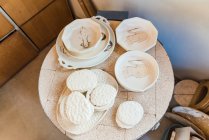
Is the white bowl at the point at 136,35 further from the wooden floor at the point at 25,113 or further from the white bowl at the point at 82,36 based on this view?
the wooden floor at the point at 25,113

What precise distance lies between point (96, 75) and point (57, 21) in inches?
35.2

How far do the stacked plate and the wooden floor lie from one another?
2.15 feet

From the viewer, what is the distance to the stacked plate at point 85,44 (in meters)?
0.97

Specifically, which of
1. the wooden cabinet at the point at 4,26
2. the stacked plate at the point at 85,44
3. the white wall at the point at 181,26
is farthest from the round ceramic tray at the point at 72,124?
the wooden cabinet at the point at 4,26

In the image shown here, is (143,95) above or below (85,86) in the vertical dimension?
below

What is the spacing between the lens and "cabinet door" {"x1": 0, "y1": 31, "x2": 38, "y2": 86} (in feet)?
4.75

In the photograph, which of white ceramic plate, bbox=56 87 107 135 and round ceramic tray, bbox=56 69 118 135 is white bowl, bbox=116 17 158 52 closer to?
round ceramic tray, bbox=56 69 118 135

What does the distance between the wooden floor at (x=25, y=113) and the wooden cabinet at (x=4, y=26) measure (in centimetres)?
37

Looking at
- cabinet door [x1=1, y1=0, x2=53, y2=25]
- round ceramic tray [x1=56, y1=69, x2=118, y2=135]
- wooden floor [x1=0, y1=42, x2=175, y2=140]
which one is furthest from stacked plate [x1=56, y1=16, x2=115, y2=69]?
wooden floor [x1=0, y1=42, x2=175, y2=140]

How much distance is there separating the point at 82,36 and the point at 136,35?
0.85 feet

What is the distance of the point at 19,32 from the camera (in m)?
1.46

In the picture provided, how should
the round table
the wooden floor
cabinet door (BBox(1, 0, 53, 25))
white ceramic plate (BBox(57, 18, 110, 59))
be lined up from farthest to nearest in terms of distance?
the wooden floor
cabinet door (BBox(1, 0, 53, 25))
white ceramic plate (BBox(57, 18, 110, 59))
the round table

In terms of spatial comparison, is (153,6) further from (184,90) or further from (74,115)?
(74,115)

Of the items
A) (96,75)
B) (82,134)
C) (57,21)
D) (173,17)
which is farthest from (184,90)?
(57,21)
